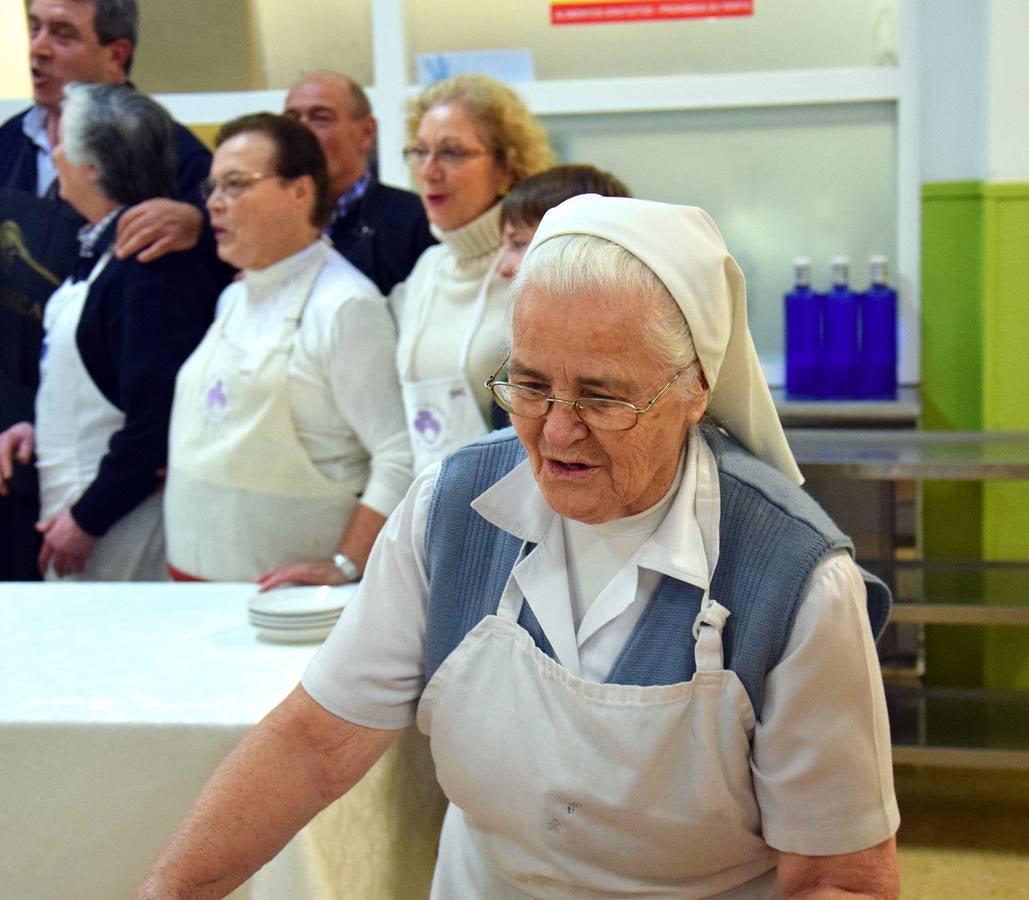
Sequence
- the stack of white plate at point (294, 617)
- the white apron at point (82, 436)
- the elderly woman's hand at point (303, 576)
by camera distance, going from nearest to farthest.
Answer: the stack of white plate at point (294, 617) → the elderly woman's hand at point (303, 576) → the white apron at point (82, 436)

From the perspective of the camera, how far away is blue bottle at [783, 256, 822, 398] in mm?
3404

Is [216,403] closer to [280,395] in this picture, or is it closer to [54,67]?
[280,395]

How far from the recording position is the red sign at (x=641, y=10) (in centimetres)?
353

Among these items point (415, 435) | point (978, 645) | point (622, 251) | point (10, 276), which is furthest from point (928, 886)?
point (10, 276)

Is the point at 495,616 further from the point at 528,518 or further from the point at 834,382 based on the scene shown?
the point at 834,382

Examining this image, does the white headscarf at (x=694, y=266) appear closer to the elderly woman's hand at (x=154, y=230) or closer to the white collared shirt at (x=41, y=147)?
the elderly woman's hand at (x=154, y=230)

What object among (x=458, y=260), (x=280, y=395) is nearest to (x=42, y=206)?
(x=280, y=395)

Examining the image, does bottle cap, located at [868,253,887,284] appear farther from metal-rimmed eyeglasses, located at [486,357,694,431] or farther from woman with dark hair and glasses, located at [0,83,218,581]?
→ metal-rimmed eyeglasses, located at [486,357,694,431]

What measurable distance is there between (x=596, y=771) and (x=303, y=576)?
1.08 meters

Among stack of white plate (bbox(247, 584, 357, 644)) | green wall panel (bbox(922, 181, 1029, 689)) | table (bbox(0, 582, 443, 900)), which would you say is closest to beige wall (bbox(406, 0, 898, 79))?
green wall panel (bbox(922, 181, 1029, 689))

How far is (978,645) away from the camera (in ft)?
12.0

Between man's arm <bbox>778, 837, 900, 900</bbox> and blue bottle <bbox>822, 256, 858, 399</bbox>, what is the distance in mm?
2279

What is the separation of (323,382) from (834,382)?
1.53 metres

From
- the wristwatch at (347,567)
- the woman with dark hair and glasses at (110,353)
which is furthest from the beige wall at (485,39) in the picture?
the wristwatch at (347,567)
